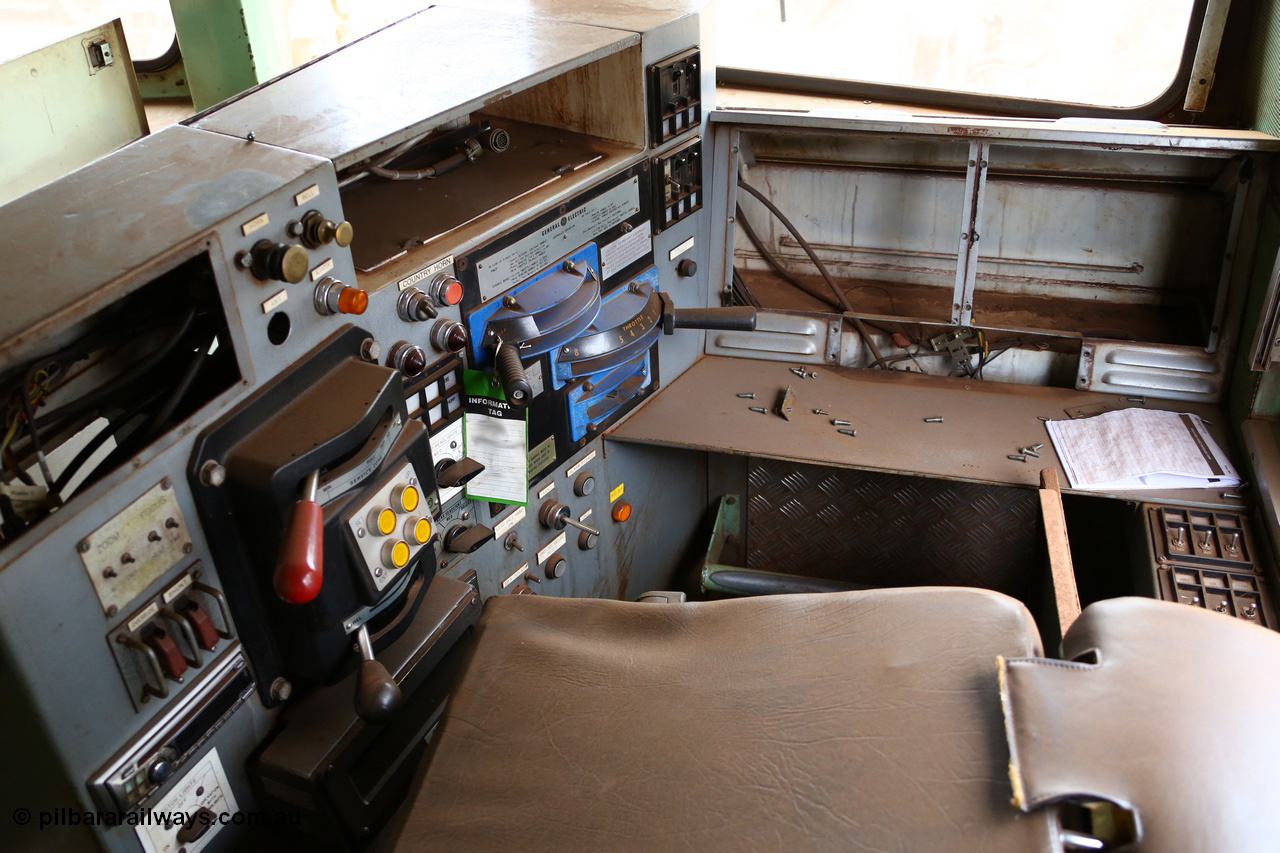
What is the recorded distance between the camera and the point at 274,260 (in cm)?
155

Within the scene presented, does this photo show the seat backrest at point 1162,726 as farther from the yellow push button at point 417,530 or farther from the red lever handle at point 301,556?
the yellow push button at point 417,530

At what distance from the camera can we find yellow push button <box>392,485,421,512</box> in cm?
167

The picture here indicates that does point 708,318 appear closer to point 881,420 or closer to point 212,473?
point 881,420

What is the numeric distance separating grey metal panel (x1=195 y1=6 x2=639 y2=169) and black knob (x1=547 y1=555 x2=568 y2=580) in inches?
43.7

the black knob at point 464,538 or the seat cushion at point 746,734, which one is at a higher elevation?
the seat cushion at point 746,734

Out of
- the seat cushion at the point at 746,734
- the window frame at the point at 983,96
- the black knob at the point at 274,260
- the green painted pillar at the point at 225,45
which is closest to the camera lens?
the seat cushion at the point at 746,734

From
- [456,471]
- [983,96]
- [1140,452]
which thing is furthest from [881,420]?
[456,471]

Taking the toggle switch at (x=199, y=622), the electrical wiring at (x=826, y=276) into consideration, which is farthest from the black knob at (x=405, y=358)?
the electrical wiring at (x=826, y=276)

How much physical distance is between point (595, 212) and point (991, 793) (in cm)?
170

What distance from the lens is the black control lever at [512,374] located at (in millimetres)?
2037

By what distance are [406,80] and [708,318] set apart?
0.86 meters

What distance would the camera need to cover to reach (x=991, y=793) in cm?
94

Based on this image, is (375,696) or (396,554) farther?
(396,554)

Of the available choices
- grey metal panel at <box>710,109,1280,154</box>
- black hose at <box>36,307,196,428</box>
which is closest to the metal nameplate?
black hose at <box>36,307,196,428</box>
